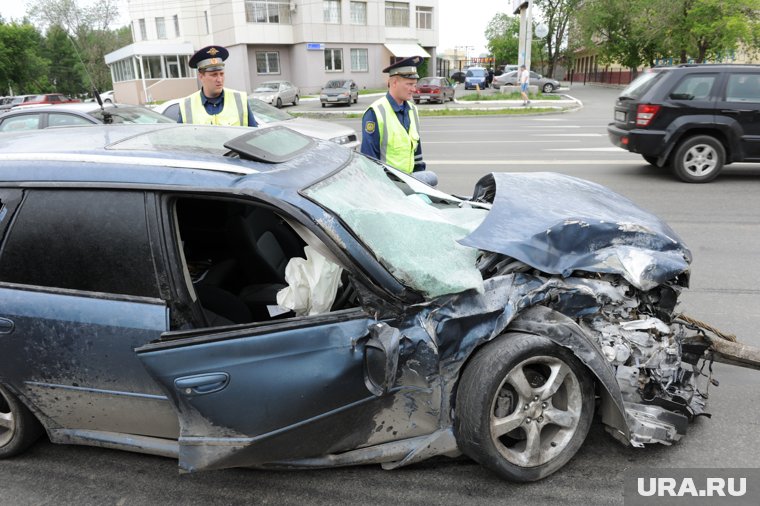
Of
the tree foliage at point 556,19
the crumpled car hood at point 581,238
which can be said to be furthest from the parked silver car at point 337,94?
the tree foliage at point 556,19

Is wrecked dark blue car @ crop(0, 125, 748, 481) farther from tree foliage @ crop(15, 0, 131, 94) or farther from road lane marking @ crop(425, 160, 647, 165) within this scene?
tree foliage @ crop(15, 0, 131, 94)

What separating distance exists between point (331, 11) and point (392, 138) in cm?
4451

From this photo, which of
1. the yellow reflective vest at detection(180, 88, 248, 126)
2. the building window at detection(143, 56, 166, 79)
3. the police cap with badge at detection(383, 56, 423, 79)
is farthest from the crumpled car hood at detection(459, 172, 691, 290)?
the building window at detection(143, 56, 166, 79)

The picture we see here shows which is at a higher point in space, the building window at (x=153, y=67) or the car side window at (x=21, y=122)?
the building window at (x=153, y=67)

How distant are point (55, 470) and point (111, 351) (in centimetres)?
89

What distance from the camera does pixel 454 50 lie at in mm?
131000

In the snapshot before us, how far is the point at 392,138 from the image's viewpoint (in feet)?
15.2

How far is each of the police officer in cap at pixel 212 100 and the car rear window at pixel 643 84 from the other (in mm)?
6578

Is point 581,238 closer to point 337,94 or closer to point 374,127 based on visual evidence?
point 374,127

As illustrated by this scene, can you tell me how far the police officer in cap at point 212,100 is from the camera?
15.5 ft

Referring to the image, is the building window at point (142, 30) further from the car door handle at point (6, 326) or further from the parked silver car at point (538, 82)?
the car door handle at point (6, 326)

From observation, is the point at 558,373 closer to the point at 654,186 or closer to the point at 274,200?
the point at 274,200

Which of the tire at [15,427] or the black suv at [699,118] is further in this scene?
the black suv at [699,118]

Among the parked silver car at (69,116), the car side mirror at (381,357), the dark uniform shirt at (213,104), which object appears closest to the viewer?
the car side mirror at (381,357)
